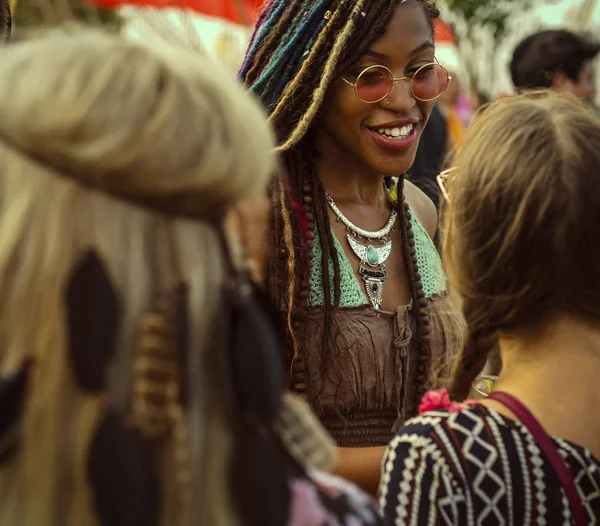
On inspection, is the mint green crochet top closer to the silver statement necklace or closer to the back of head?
the silver statement necklace

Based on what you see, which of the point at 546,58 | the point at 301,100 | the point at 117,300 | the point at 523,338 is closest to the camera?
the point at 117,300

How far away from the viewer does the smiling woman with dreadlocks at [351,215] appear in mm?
2551

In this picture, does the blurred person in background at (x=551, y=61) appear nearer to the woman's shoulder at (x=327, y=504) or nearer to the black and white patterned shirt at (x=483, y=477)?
the black and white patterned shirt at (x=483, y=477)

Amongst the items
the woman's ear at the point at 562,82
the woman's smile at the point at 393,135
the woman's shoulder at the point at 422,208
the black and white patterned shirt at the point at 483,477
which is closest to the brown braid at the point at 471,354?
the black and white patterned shirt at the point at 483,477

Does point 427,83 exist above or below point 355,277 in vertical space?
above

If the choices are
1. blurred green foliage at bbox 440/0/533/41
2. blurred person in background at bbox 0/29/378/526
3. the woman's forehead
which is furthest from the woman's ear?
blurred green foliage at bbox 440/0/533/41

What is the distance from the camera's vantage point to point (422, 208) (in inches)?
123

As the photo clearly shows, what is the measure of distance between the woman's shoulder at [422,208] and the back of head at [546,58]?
268cm

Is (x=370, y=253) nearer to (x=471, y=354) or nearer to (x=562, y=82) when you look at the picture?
(x=471, y=354)

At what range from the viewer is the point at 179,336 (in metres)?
1.07

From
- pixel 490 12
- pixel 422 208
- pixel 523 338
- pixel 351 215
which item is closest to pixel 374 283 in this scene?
pixel 351 215

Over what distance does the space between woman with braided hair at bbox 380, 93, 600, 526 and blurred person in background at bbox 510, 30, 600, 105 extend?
403 centimetres

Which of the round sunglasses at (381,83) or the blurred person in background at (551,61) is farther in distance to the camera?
the blurred person in background at (551,61)

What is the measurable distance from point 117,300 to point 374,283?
1.69 metres
